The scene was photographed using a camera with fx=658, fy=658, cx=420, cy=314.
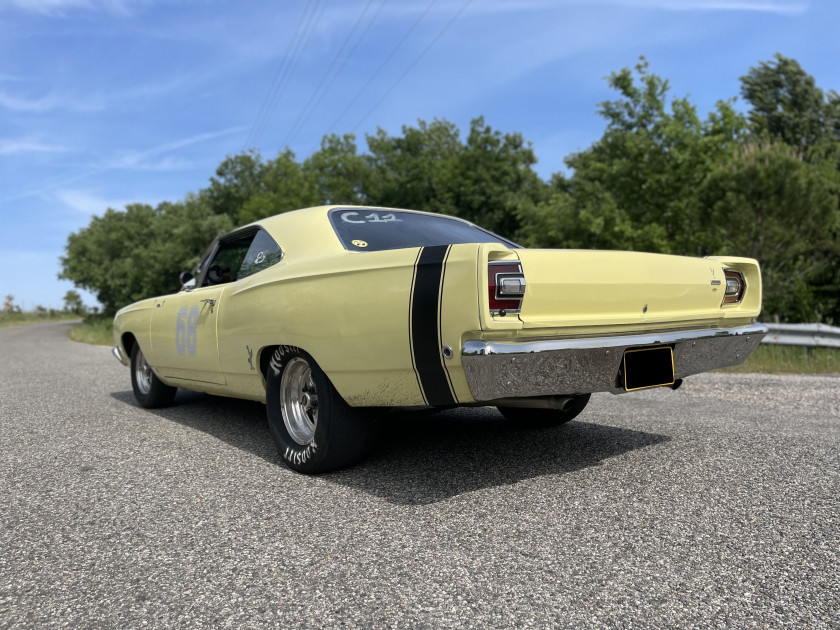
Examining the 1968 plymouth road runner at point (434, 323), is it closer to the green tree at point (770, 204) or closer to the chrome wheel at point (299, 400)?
the chrome wheel at point (299, 400)

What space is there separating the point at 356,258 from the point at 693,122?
72.0 feet

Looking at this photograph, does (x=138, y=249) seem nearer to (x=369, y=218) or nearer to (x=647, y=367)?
(x=369, y=218)

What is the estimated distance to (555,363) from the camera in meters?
2.73

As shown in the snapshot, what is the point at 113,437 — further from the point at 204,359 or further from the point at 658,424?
the point at 658,424

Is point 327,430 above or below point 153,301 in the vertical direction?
below

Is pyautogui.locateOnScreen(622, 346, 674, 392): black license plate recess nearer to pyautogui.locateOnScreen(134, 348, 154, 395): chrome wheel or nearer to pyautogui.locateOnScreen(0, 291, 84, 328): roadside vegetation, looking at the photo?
pyautogui.locateOnScreen(134, 348, 154, 395): chrome wheel

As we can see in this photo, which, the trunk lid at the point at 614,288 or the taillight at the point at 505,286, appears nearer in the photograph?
the taillight at the point at 505,286

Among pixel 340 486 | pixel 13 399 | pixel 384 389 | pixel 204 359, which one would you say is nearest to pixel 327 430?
pixel 340 486

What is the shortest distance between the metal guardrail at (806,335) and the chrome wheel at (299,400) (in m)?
7.43

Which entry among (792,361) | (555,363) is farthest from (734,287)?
(792,361)

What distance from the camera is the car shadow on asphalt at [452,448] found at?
10.6 feet

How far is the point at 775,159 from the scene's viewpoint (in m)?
15.2

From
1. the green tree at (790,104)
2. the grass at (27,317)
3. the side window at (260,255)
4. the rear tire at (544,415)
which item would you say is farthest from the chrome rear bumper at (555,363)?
the grass at (27,317)

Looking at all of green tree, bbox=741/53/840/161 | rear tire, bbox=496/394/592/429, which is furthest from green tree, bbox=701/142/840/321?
green tree, bbox=741/53/840/161
